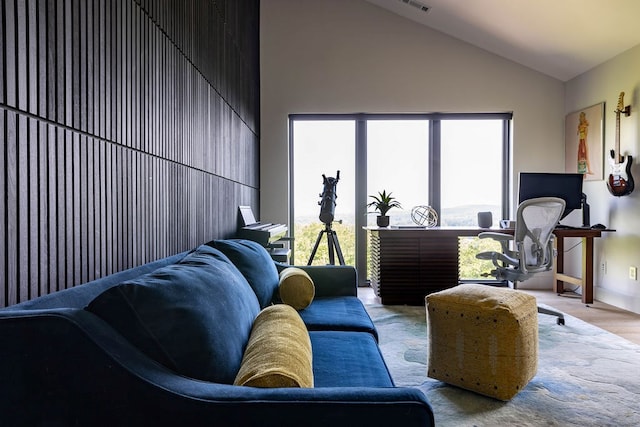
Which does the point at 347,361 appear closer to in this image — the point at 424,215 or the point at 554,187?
the point at 424,215

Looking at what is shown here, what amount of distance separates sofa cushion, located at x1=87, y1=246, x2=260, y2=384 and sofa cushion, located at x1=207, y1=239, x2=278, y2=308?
2.74 ft

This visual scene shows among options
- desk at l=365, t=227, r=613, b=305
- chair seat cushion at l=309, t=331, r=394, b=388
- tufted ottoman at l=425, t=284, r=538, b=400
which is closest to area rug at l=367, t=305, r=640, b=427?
tufted ottoman at l=425, t=284, r=538, b=400

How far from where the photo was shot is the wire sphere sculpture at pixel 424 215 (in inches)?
194

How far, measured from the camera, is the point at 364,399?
0.93 m

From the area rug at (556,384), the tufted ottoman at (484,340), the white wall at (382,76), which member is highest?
the white wall at (382,76)

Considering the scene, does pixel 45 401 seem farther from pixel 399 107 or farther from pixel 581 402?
pixel 399 107

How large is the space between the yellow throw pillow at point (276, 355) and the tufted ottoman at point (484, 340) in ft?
3.56

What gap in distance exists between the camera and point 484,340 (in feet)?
7.42

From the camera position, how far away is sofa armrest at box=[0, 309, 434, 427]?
35.3 inches

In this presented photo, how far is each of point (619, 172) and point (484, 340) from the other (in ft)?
9.55

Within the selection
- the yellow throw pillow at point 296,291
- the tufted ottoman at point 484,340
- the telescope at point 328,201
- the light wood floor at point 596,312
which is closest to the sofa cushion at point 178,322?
the yellow throw pillow at point 296,291

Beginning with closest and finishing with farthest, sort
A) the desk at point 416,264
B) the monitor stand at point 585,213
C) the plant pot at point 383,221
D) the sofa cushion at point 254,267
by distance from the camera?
1. the sofa cushion at point 254,267
2. the desk at point 416,264
3. the monitor stand at point 585,213
4. the plant pot at point 383,221

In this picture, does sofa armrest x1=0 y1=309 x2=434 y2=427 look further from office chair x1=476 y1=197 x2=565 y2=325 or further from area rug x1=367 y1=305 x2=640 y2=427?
office chair x1=476 y1=197 x2=565 y2=325

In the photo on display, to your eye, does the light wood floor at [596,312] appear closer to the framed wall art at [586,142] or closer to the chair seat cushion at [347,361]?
the framed wall art at [586,142]
